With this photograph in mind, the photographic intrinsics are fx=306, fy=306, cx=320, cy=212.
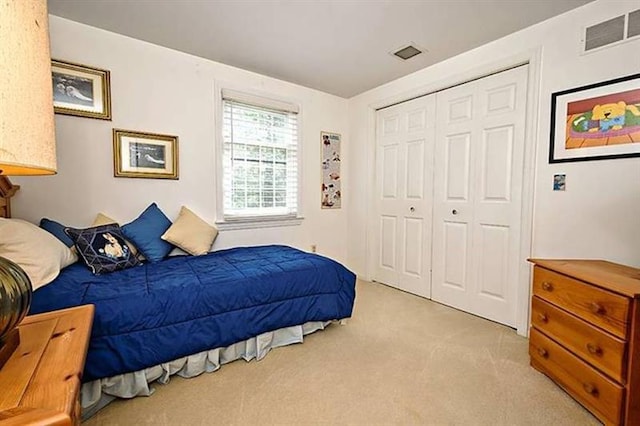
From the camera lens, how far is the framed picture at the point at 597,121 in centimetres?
192

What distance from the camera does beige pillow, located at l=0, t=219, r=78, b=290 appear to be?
5.39 feet

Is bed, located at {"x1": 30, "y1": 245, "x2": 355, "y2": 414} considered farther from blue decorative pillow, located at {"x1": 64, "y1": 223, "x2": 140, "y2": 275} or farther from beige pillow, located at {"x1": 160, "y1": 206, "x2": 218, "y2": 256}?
beige pillow, located at {"x1": 160, "y1": 206, "x2": 218, "y2": 256}

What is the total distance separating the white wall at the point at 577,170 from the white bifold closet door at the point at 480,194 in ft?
0.54

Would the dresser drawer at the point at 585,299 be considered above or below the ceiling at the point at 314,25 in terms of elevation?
below

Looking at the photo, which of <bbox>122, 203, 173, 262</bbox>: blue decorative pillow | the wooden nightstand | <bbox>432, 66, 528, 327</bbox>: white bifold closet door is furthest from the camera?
<bbox>432, 66, 528, 327</bbox>: white bifold closet door

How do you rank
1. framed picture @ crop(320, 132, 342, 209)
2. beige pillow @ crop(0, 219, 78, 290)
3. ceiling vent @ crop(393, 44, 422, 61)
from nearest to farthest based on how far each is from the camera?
beige pillow @ crop(0, 219, 78, 290), ceiling vent @ crop(393, 44, 422, 61), framed picture @ crop(320, 132, 342, 209)

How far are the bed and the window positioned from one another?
934mm

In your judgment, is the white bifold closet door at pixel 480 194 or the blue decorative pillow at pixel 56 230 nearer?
the blue decorative pillow at pixel 56 230

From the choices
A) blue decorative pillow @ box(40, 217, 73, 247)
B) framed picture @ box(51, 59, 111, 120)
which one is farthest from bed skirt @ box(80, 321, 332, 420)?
framed picture @ box(51, 59, 111, 120)

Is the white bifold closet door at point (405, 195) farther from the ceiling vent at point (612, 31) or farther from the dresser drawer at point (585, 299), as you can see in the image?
the dresser drawer at point (585, 299)

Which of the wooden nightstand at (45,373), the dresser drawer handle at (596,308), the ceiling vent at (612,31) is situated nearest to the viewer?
the wooden nightstand at (45,373)

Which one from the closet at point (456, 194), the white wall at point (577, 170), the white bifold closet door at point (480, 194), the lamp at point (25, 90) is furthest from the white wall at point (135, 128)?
the white wall at point (577, 170)

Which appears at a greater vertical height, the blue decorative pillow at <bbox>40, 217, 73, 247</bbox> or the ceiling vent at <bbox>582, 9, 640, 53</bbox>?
the ceiling vent at <bbox>582, 9, 640, 53</bbox>

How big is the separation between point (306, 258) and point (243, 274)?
59 centimetres
